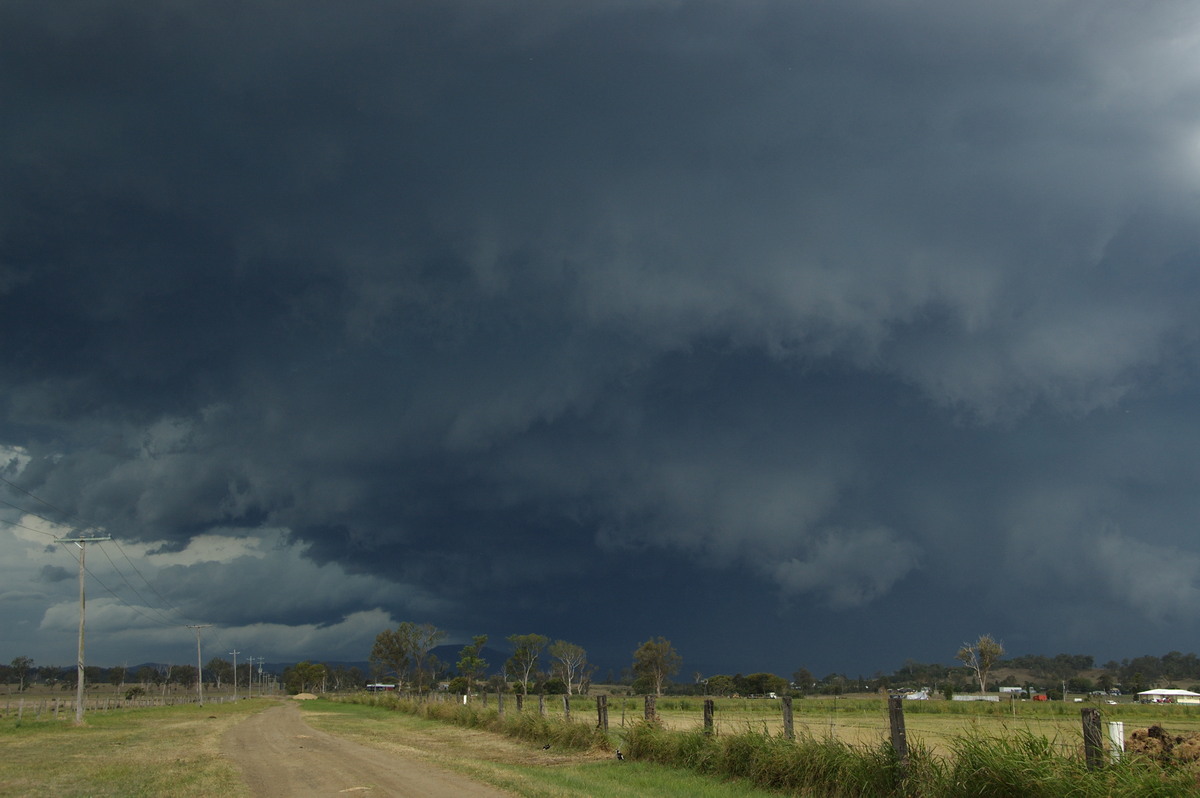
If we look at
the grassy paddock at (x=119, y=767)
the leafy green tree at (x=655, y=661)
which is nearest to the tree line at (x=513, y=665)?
the leafy green tree at (x=655, y=661)

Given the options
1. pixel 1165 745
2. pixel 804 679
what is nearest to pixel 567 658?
pixel 804 679

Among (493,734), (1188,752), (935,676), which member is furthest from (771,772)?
(935,676)

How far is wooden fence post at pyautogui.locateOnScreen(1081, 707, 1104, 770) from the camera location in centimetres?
1092

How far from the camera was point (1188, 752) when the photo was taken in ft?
35.4

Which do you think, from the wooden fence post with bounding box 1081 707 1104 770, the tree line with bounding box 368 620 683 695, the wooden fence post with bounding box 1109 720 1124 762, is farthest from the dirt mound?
the tree line with bounding box 368 620 683 695

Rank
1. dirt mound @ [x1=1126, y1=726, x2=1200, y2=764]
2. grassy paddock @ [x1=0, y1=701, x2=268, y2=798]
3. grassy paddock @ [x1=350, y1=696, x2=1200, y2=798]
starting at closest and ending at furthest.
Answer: grassy paddock @ [x1=350, y1=696, x2=1200, y2=798] < dirt mound @ [x1=1126, y1=726, x2=1200, y2=764] < grassy paddock @ [x1=0, y1=701, x2=268, y2=798]

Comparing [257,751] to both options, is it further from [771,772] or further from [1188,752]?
[1188,752]

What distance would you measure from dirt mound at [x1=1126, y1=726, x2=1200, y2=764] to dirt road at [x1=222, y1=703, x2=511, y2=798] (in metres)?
10.4

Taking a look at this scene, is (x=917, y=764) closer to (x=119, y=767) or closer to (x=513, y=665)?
(x=119, y=767)

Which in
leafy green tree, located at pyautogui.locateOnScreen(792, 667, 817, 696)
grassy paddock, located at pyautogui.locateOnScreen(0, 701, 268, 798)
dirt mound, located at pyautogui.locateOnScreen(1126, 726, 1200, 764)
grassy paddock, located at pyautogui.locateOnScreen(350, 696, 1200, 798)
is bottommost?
leafy green tree, located at pyautogui.locateOnScreen(792, 667, 817, 696)

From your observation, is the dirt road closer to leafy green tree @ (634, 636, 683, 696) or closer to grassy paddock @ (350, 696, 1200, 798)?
grassy paddock @ (350, 696, 1200, 798)

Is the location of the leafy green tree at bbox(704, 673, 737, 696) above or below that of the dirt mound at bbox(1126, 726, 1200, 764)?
below

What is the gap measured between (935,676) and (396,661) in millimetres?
138900

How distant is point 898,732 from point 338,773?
43.2 feet
